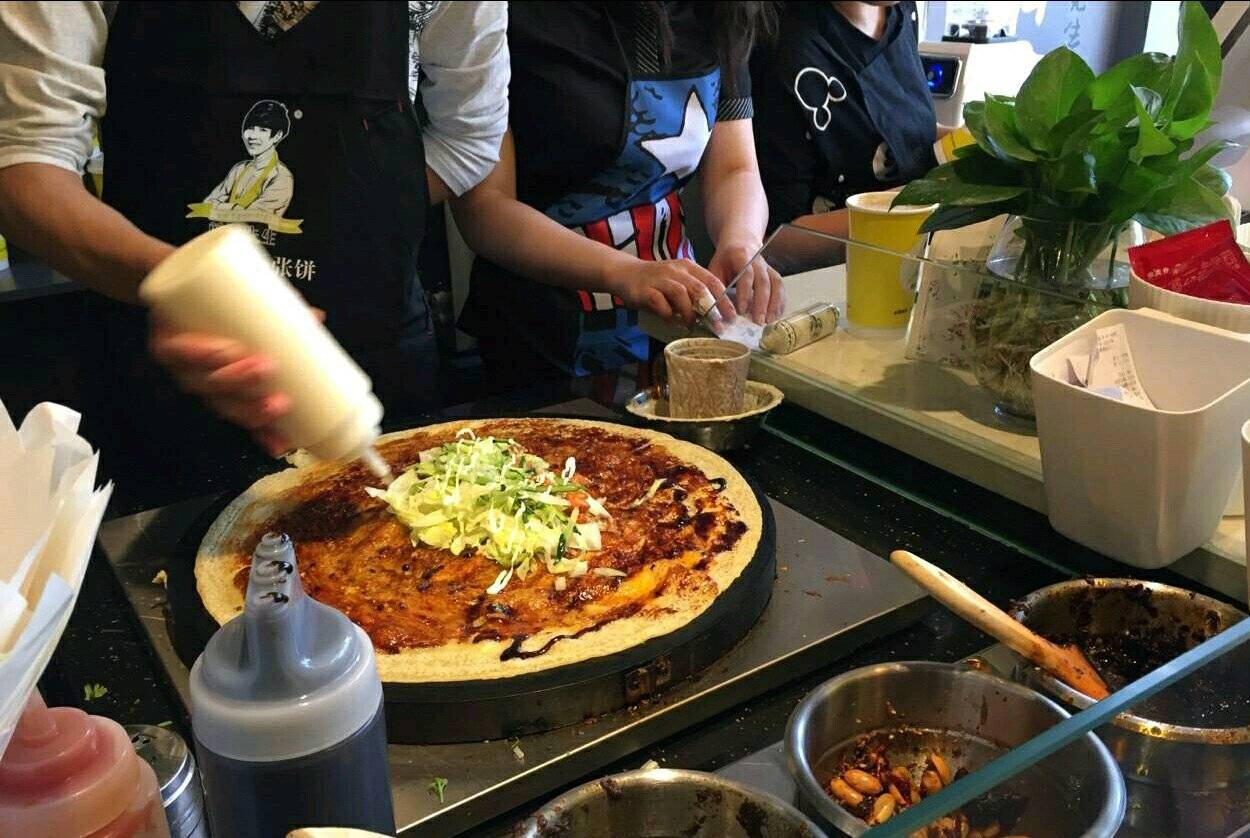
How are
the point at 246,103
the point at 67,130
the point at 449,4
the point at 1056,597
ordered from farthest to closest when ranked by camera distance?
the point at 449,4 < the point at 246,103 < the point at 67,130 < the point at 1056,597

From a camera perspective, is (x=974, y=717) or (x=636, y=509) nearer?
(x=974, y=717)

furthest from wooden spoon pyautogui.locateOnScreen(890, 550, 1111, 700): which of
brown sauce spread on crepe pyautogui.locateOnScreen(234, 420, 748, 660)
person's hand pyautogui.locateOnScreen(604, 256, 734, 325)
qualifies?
person's hand pyautogui.locateOnScreen(604, 256, 734, 325)

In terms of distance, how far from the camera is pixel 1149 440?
96cm

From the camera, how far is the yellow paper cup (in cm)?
145

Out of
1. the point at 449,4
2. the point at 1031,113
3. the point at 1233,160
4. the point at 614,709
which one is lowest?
the point at 614,709

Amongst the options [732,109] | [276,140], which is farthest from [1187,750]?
[732,109]

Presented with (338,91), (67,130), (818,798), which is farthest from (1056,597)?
(67,130)

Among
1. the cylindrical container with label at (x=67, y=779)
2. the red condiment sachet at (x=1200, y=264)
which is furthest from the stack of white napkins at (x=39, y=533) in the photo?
the red condiment sachet at (x=1200, y=264)

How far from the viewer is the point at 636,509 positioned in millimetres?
1271

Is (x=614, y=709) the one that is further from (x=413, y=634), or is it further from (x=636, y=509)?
(x=636, y=509)

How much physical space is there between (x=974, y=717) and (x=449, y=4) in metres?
1.23

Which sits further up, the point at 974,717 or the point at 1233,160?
the point at 1233,160

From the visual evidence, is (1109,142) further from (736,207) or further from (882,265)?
(736,207)

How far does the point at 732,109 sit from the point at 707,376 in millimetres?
1022
